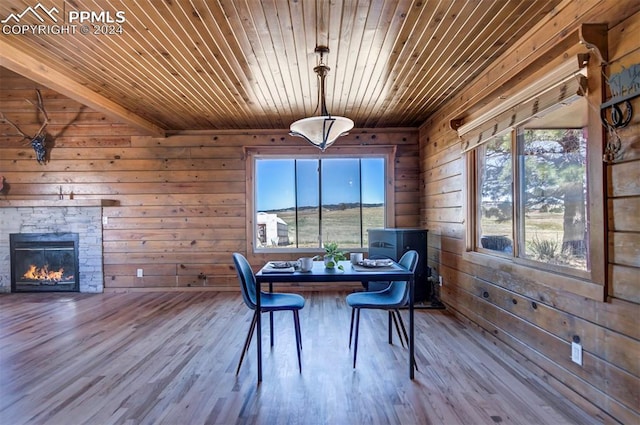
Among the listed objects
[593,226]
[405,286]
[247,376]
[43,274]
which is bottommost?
[247,376]

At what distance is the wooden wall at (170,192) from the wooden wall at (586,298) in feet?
7.43

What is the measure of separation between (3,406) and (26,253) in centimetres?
378

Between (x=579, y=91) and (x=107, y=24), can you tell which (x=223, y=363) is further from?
(x=579, y=91)

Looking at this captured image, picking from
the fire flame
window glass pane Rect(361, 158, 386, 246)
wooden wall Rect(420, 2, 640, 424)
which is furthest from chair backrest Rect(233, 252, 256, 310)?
the fire flame

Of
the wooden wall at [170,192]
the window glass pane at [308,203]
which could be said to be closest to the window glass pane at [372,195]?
A: the wooden wall at [170,192]

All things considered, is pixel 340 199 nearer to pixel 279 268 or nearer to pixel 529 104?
pixel 279 268

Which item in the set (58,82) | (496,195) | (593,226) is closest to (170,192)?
(58,82)

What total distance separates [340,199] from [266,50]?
2.83 meters

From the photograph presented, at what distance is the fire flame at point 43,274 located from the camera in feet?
16.1

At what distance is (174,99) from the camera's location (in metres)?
3.67

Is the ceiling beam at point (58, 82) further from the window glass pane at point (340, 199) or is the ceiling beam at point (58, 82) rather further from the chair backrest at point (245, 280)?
the window glass pane at point (340, 199)

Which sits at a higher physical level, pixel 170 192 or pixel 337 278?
pixel 170 192

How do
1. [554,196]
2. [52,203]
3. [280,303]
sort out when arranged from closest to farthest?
1. [554,196]
2. [280,303]
3. [52,203]

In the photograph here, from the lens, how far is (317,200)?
16.7 ft
